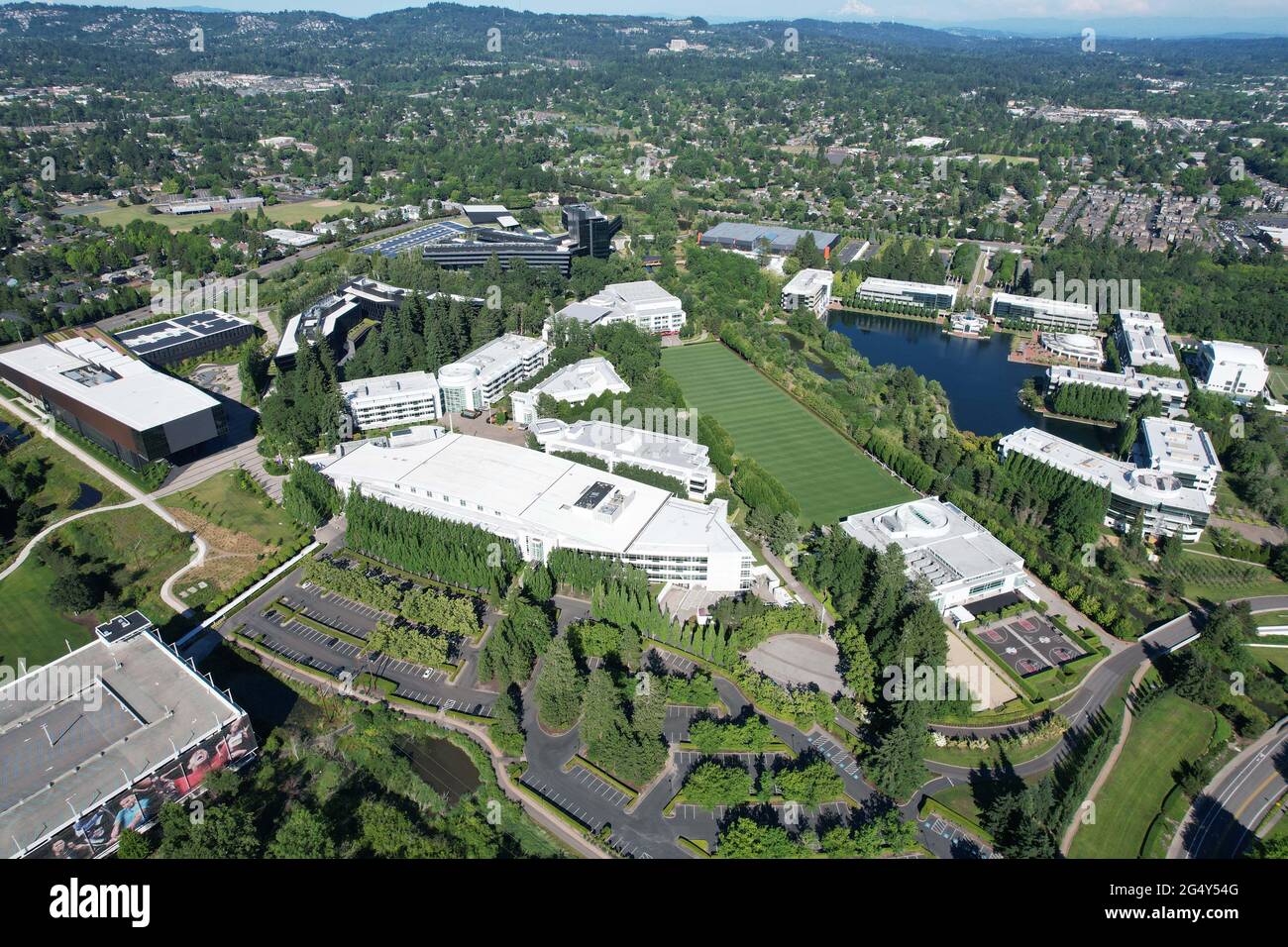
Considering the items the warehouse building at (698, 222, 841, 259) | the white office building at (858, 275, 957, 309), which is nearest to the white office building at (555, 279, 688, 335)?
the white office building at (858, 275, 957, 309)

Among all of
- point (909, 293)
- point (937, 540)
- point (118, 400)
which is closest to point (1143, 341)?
point (909, 293)

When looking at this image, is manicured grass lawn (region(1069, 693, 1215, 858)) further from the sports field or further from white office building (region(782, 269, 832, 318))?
white office building (region(782, 269, 832, 318))

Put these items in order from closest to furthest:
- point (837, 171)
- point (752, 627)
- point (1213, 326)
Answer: point (752, 627) → point (1213, 326) → point (837, 171)

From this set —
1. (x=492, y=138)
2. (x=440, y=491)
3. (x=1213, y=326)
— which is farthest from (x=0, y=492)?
(x=492, y=138)

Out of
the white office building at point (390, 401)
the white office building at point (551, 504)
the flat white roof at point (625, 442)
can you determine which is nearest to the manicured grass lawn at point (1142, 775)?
the white office building at point (551, 504)

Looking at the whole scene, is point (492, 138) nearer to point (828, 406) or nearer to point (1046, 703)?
point (828, 406)
